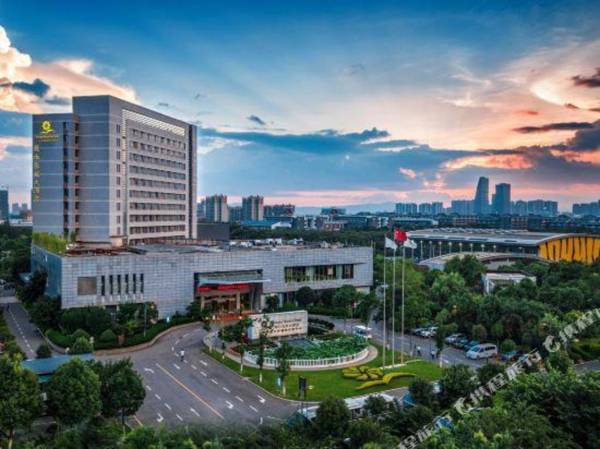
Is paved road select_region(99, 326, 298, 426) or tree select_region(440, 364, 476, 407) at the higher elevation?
tree select_region(440, 364, 476, 407)

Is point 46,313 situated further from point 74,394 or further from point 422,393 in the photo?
point 422,393

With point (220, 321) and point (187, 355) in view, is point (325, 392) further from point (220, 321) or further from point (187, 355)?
point (220, 321)

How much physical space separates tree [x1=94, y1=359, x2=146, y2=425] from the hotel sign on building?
58.7 ft

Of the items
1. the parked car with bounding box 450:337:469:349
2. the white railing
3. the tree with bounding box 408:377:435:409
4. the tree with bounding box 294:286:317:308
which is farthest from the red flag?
the tree with bounding box 294:286:317:308

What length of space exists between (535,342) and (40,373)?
33764 millimetres

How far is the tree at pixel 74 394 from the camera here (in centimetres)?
2370

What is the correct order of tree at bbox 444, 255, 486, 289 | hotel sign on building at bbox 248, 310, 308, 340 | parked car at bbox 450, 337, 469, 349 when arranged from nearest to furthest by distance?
parked car at bbox 450, 337, 469, 349 → hotel sign on building at bbox 248, 310, 308, 340 → tree at bbox 444, 255, 486, 289

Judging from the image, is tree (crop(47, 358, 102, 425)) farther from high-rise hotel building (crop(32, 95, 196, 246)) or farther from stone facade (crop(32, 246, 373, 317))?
high-rise hotel building (crop(32, 95, 196, 246))

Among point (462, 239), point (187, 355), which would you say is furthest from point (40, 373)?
point (462, 239)

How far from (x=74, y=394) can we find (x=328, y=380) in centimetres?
1614

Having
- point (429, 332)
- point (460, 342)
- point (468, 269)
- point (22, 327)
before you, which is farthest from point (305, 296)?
point (22, 327)

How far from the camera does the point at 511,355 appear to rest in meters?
37.8

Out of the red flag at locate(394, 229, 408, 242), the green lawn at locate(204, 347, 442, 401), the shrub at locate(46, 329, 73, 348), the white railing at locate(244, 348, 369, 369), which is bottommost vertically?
the green lawn at locate(204, 347, 442, 401)

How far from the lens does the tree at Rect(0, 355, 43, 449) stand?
21.9 meters
